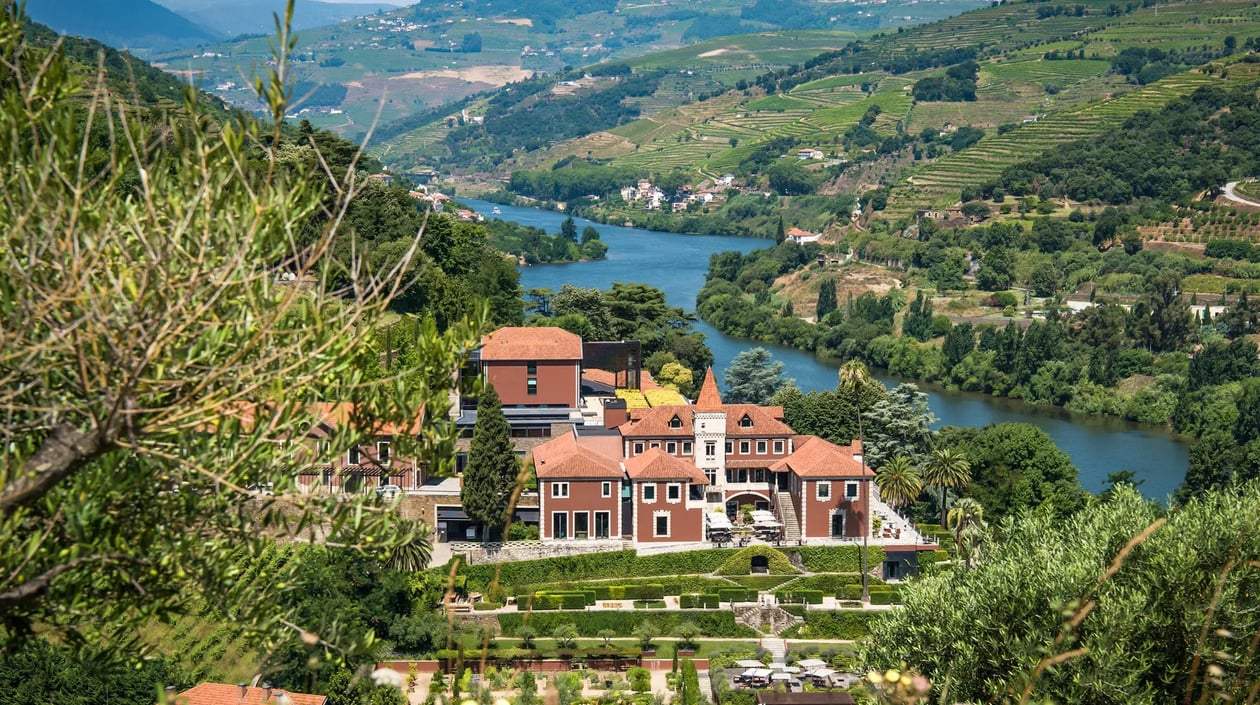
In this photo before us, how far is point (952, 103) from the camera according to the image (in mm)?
158125

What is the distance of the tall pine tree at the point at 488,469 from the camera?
33812 mm

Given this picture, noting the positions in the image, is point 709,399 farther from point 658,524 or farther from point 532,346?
point 532,346

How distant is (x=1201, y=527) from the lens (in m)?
15.5

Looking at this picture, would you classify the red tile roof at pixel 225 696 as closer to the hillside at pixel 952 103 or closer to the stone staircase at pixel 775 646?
the stone staircase at pixel 775 646

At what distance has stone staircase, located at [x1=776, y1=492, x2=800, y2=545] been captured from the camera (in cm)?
3662

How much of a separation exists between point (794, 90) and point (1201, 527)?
182 m

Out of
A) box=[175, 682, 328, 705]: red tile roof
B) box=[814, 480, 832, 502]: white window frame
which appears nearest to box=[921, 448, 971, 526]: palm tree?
box=[814, 480, 832, 502]: white window frame

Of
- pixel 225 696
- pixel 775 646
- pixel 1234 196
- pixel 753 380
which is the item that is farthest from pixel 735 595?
pixel 1234 196

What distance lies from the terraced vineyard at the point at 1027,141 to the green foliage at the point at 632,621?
84385mm

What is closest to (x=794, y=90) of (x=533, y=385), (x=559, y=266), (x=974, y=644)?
(x=559, y=266)

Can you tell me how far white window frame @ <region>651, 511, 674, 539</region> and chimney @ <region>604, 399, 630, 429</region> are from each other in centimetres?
421

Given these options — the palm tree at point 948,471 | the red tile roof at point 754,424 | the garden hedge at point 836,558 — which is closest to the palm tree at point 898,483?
the palm tree at point 948,471

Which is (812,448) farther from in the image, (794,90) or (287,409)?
(794,90)

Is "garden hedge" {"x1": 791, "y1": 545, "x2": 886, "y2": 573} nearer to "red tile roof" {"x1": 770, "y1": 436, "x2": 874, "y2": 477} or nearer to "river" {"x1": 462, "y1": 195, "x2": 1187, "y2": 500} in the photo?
"red tile roof" {"x1": 770, "y1": 436, "x2": 874, "y2": 477}
